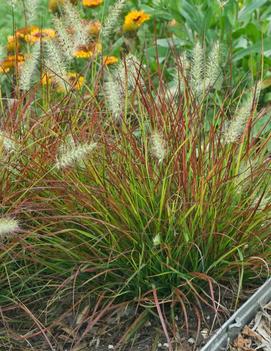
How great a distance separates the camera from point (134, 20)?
4090 millimetres

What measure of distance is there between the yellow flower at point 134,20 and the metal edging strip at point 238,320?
1783 mm

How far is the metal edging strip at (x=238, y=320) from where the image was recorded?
266 centimetres

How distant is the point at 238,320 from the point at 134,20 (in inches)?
77.2

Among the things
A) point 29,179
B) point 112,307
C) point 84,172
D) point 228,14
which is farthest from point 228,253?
point 228,14

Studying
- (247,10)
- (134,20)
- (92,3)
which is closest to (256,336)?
(134,20)

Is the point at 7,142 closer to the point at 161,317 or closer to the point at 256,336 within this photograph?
the point at 161,317

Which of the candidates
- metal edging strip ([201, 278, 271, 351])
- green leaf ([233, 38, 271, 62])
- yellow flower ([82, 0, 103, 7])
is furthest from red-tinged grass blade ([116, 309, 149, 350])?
yellow flower ([82, 0, 103, 7])

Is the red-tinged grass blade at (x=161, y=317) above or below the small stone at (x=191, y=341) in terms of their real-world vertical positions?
above

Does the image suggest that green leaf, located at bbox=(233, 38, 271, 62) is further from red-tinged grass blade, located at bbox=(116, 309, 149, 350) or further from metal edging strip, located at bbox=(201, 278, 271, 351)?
red-tinged grass blade, located at bbox=(116, 309, 149, 350)

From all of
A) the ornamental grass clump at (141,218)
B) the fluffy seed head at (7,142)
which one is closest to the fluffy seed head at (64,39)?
the ornamental grass clump at (141,218)

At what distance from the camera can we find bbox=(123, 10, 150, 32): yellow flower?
4.07 m

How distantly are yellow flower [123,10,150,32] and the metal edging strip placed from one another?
1.78 meters

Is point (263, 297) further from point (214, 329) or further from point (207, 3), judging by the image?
point (207, 3)

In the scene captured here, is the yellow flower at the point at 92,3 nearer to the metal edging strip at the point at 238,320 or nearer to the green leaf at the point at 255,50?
the green leaf at the point at 255,50
